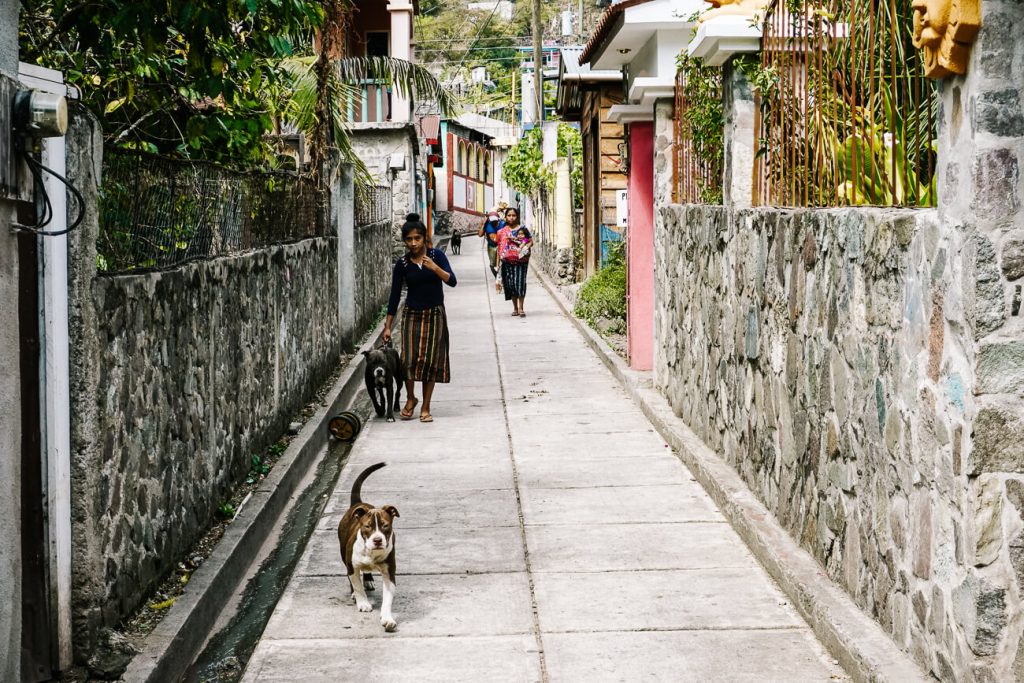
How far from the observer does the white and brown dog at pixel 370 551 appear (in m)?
5.98

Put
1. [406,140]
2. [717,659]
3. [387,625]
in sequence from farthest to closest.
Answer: [406,140]
[387,625]
[717,659]

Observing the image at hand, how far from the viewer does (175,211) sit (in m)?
7.16

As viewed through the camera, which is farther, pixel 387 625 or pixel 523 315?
pixel 523 315

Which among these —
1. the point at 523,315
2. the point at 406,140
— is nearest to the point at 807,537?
the point at 523,315

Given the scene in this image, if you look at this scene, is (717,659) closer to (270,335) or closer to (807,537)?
(807,537)

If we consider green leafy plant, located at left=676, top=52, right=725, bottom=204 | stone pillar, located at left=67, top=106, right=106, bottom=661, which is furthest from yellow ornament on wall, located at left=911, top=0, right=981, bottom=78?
green leafy plant, located at left=676, top=52, right=725, bottom=204

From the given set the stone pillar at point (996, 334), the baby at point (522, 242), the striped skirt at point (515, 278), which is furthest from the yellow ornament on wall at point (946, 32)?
the striped skirt at point (515, 278)

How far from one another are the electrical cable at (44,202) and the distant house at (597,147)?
55.5ft

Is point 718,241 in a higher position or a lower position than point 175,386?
higher

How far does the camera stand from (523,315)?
22219 mm

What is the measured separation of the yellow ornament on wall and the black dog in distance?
788cm

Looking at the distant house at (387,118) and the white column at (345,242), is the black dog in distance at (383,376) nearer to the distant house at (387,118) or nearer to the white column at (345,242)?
the white column at (345,242)

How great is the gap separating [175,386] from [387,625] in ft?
5.80

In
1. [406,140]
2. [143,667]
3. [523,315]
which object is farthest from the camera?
[406,140]
